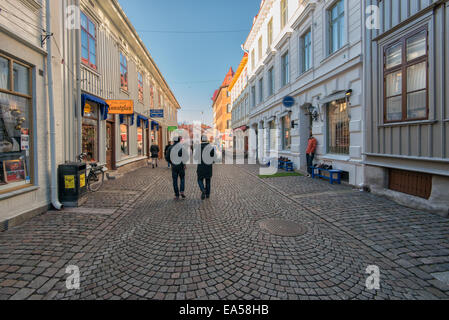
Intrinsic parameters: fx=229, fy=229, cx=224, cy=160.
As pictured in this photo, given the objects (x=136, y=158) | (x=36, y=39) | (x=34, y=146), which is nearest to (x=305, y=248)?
(x=34, y=146)

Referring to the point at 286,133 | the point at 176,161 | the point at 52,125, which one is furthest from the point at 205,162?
the point at 286,133

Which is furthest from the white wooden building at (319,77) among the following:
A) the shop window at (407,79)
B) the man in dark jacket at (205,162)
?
the man in dark jacket at (205,162)

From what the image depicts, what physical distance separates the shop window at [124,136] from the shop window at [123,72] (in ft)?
5.44

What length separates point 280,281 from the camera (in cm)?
264

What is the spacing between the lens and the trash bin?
567cm

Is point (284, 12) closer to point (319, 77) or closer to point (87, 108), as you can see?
point (319, 77)

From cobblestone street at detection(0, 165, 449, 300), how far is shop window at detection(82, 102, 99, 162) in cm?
381

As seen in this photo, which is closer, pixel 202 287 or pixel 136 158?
pixel 202 287

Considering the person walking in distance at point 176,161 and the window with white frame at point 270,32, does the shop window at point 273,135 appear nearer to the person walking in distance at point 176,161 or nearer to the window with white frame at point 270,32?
the window with white frame at point 270,32

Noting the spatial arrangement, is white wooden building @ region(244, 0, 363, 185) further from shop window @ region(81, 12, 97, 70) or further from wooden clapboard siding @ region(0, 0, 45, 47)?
shop window @ region(81, 12, 97, 70)

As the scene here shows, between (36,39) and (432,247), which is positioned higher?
(36,39)

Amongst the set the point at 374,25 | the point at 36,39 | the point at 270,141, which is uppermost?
the point at 374,25
